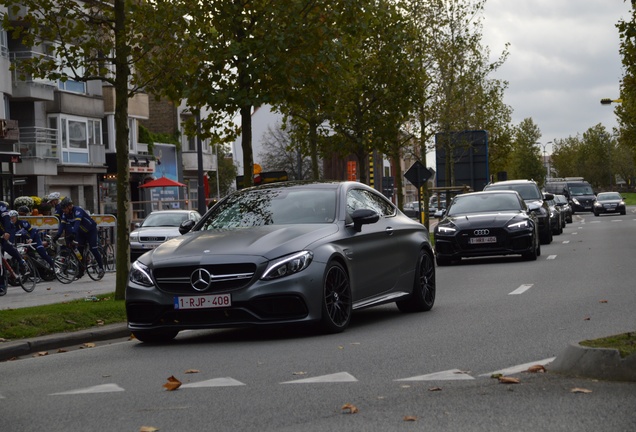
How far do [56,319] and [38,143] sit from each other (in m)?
42.3

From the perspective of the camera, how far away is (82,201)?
200 feet

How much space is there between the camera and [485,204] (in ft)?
87.2

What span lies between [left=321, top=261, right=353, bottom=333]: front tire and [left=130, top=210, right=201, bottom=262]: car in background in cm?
2105

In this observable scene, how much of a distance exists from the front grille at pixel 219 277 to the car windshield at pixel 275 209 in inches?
48.1

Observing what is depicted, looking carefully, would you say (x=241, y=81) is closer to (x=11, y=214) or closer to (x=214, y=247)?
(x=11, y=214)

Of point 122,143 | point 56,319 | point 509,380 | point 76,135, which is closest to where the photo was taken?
point 509,380

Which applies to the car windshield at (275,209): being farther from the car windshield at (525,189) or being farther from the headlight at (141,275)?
the car windshield at (525,189)

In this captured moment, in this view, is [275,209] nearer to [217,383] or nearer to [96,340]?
[96,340]

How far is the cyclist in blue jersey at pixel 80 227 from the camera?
90.8 feet

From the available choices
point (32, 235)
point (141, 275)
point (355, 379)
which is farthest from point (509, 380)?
point (32, 235)

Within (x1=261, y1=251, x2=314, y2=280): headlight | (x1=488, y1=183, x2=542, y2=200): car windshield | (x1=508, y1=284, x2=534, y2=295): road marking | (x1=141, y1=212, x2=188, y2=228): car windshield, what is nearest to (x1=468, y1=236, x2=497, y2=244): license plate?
(x1=508, y1=284, x2=534, y2=295): road marking

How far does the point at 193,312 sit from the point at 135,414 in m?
4.03

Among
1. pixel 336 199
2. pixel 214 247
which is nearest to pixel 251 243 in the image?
pixel 214 247

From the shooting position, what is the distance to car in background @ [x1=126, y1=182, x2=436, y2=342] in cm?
1163
